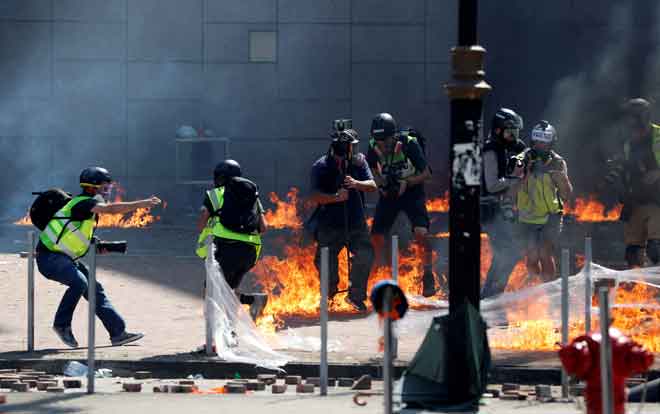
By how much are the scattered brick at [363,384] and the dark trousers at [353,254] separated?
3.71 m

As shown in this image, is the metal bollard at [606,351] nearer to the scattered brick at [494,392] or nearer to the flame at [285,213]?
the scattered brick at [494,392]

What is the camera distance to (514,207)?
1323 cm

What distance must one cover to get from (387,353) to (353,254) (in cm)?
625

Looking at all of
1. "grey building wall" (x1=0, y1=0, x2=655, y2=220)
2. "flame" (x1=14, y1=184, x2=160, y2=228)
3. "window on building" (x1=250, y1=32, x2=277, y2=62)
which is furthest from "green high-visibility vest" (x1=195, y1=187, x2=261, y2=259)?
"window on building" (x1=250, y1=32, x2=277, y2=62)

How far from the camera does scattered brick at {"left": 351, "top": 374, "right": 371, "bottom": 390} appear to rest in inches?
396

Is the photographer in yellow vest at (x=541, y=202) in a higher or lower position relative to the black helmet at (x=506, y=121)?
lower

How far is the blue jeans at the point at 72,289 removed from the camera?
11.9 meters

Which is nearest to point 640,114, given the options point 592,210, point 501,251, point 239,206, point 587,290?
point 501,251

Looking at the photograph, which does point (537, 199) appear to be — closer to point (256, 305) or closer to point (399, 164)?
point (399, 164)

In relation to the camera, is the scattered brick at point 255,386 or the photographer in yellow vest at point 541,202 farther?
the photographer in yellow vest at point 541,202

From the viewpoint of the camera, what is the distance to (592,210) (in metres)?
22.6

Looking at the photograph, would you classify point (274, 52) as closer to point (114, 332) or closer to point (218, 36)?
point (218, 36)

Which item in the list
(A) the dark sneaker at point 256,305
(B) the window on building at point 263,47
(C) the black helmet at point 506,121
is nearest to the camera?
(A) the dark sneaker at point 256,305

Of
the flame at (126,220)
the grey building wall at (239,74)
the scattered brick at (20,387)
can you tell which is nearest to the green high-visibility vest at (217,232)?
the scattered brick at (20,387)
